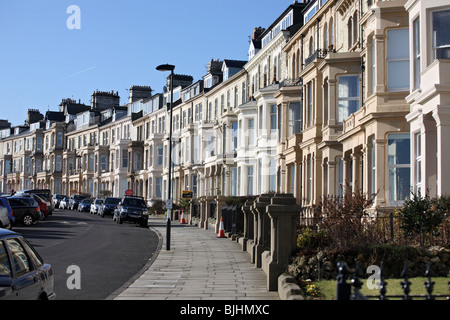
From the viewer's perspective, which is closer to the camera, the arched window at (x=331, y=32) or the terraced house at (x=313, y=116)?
the terraced house at (x=313, y=116)

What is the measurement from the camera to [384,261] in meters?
12.3

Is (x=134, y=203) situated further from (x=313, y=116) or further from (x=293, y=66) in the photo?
(x=313, y=116)

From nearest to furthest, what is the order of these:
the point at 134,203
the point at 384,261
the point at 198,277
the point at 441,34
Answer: the point at 384,261 → the point at 198,277 → the point at 441,34 → the point at 134,203

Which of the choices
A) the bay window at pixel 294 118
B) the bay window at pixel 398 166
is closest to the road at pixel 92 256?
the bay window at pixel 398 166

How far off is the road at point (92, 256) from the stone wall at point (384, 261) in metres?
4.20

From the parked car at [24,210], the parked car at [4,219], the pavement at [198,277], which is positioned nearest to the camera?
the pavement at [198,277]

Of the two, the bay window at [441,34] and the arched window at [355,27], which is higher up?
the arched window at [355,27]

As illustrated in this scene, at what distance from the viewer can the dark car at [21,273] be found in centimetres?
755

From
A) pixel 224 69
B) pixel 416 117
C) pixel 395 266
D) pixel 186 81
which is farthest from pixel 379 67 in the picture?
pixel 186 81

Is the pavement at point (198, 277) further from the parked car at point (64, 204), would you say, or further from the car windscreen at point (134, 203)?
the parked car at point (64, 204)

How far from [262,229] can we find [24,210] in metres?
20.7

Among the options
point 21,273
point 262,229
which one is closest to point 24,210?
point 262,229

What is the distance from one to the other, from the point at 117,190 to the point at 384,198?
65.9m
